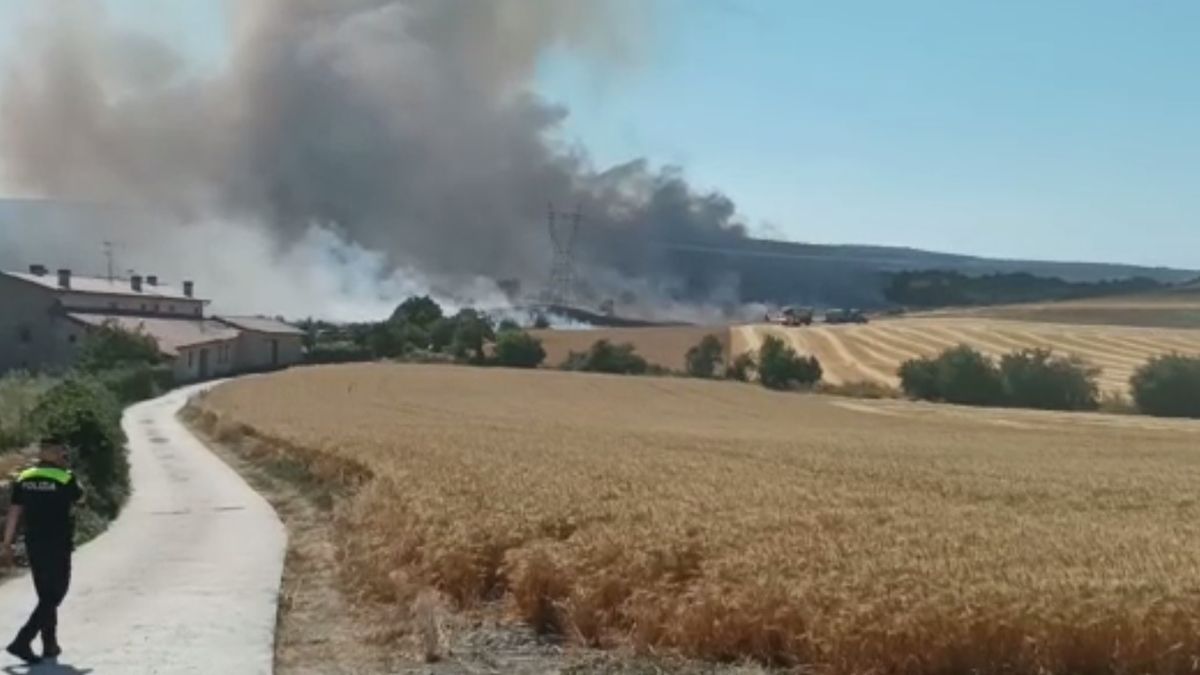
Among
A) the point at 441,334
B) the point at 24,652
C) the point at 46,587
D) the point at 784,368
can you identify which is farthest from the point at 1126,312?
the point at 24,652

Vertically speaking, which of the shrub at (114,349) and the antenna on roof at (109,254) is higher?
the antenna on roof at (109,254)

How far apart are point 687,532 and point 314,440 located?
947 inches

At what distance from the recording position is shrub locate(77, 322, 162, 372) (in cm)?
8219

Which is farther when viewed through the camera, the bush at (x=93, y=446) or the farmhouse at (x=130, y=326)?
the farmhouse at (x=130, y=326)

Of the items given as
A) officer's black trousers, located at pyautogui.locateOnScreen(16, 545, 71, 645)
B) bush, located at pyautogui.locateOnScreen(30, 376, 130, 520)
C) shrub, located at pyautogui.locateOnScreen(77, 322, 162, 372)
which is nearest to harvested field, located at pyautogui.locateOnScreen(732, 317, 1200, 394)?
shrub, located at pyautogui.locateOnScreen(77, 322, 162, 372)

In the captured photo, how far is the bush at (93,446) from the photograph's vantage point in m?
28.2

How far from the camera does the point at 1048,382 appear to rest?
3098 inches

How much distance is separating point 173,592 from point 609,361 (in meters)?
87.8

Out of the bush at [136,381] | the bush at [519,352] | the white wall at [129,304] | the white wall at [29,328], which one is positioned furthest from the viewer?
the bush at [519,352]

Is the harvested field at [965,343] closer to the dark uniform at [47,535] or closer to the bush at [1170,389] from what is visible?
the bush at [1170,389]

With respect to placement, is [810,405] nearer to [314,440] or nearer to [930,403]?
[930,403]

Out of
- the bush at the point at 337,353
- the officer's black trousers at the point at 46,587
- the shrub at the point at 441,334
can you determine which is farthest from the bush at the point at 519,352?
the officer's black trousers at the point at 46,587

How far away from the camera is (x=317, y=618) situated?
16484 millimetres

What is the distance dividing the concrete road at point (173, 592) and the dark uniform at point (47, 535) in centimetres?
36
